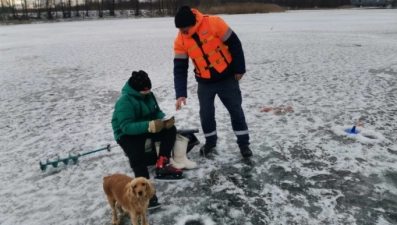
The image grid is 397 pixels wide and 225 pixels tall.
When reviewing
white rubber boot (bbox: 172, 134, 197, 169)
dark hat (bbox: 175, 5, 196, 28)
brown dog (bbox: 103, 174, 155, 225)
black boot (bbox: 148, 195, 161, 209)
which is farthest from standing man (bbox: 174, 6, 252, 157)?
brown dog (bbox: 103, 174, 155, 225)

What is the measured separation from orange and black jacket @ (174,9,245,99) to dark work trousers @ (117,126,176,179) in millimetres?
824

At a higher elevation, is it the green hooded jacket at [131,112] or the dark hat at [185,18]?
the dark hat at [185,18]

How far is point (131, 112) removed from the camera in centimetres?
335

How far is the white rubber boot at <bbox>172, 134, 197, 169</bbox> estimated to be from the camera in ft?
12.1

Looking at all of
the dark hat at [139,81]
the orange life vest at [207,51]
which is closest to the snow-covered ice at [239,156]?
the dark hat at [139,81]

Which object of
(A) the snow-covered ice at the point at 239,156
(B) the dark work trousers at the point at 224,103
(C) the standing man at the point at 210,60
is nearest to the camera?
(A) the snow-covered ice at the point at 239,156

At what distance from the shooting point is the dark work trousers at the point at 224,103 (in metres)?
3.80

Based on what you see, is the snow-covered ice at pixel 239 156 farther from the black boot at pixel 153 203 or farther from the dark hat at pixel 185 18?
the dark hat at pixel 185 18

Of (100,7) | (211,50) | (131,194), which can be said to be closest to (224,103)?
(211,50)

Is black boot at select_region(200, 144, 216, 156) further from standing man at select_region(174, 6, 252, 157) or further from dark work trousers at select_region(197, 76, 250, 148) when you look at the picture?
standing man at select_region(174, 6, 252, 157)

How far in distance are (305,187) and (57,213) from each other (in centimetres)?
264

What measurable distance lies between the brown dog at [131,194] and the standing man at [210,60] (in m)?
1.44

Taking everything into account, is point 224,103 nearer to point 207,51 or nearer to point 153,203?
point 207,51

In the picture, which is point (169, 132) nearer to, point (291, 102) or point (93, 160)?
point (93, 160)
